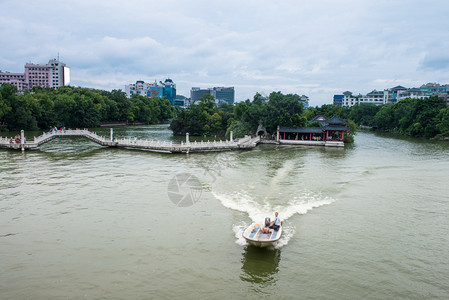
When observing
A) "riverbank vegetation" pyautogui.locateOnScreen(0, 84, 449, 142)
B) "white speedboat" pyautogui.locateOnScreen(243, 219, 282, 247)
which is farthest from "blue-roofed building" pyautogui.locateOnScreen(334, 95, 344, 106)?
"white speedboat" pyautogui.locateOnScreen(243, 219, 282, 247)

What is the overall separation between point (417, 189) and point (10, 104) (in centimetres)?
6521

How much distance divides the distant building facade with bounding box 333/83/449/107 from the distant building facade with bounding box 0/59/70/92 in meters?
121

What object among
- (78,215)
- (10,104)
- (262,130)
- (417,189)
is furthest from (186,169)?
(10,104)

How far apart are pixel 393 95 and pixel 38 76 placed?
141016 mm

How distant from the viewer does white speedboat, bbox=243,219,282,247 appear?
12.4 meters

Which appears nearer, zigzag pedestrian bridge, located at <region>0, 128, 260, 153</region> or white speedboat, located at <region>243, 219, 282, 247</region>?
white speedboat, located at <region>243, 219, 282, 247</region>

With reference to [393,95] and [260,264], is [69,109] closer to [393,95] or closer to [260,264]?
[260,264]

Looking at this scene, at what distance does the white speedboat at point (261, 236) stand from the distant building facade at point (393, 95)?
4254 inches

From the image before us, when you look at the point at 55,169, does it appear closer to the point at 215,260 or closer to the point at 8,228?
the point at 8,228

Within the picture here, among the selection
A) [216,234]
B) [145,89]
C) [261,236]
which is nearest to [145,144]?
[216,234]

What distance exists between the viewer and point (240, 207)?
57.9 feet

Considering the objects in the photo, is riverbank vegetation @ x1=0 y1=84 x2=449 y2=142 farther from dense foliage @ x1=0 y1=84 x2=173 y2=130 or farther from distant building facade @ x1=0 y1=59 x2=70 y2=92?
distant building facade @ x1=0 y1=59 x2=70 y2=92

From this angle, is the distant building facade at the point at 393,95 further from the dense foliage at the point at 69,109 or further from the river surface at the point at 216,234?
the river surface at the point at 216,234

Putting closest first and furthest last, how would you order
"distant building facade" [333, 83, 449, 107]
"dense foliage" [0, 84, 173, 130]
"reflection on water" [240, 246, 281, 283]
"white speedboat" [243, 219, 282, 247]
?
"reflection on water" [240, 246, 281, 283]
"white speedboat" [243, 219, 282, 247]
"dense foliage" [0, 84, 173, 130]
"distant building facade" [333, 83, 449, 107]
